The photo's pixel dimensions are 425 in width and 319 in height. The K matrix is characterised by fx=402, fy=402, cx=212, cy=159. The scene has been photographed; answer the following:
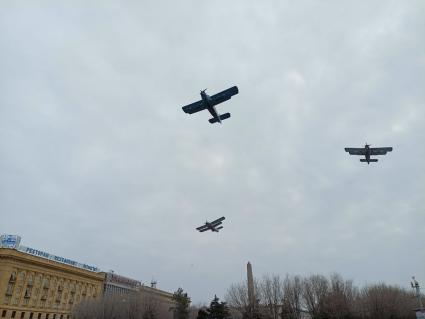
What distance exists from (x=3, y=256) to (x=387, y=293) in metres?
87.6

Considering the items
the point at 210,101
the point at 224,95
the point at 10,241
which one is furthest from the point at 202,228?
the point at 10,241

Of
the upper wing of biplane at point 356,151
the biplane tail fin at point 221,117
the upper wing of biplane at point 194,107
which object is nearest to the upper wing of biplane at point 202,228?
the biplane tail fin at point 221,117

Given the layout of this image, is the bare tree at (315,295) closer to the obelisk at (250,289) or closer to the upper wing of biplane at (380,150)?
the obelisk at (250,289)

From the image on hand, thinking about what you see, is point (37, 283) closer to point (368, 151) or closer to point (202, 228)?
point (202, 228)

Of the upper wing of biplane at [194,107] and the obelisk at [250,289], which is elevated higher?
the upper wing of biplane at [194,107]

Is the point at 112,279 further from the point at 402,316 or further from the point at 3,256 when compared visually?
the point at 402,316

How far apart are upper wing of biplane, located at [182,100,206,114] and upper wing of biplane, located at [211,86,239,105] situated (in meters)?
1.43

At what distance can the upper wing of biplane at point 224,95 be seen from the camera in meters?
42.6

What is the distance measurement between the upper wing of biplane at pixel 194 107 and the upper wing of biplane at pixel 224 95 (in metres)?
1.43

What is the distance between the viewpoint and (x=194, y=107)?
45000mm

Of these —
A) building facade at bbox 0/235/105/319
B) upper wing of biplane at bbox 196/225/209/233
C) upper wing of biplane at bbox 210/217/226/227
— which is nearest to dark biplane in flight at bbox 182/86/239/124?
upper wing of biplane at bbox 210/217/226/227

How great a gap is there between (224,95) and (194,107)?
12.8 feet

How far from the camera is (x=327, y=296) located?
273 feet

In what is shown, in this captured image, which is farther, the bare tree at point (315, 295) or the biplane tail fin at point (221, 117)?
the bare tree at point (315, 295)
